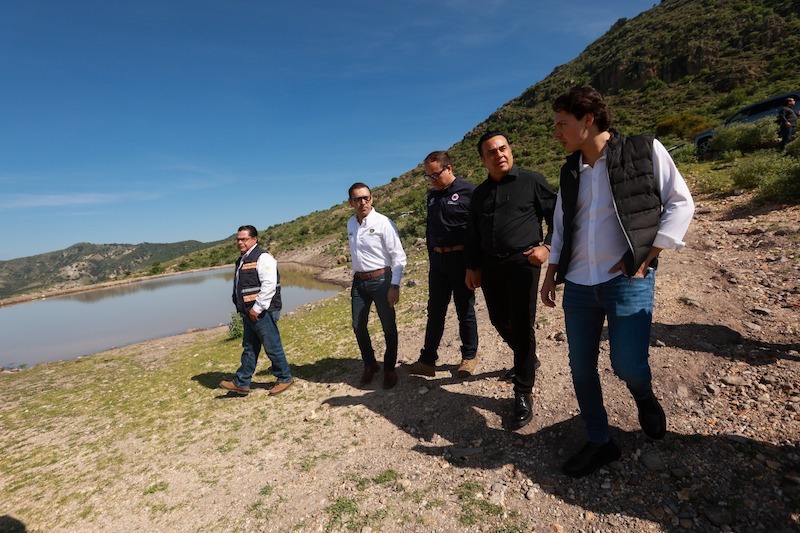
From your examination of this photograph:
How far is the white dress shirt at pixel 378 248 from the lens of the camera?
4.34 meters

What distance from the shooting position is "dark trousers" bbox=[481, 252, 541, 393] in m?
2.93

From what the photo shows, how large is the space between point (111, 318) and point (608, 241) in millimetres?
19287

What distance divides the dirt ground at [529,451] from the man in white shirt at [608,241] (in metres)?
0.34

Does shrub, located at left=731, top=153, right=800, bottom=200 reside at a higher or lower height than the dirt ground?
higher

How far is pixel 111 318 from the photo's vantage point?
51.2 feet

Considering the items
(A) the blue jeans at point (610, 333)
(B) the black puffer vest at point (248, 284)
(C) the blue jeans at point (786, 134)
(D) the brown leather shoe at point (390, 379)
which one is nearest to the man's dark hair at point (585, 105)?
(A) the blue jeans at point (610, 333)

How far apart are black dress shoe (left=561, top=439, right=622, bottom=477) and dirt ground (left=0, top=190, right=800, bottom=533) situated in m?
0.06

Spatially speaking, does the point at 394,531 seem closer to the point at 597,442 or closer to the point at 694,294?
the point at 597,442

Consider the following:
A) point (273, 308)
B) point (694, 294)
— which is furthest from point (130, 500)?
point (694, 294)

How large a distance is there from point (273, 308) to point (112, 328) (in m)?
12.9

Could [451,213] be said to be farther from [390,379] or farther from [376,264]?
[390,379]

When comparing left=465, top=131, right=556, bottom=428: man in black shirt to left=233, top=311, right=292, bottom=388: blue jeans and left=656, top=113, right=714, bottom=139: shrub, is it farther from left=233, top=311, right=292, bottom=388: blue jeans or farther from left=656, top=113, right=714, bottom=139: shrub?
left=656, top=113, right=714, bottom=139: shrub

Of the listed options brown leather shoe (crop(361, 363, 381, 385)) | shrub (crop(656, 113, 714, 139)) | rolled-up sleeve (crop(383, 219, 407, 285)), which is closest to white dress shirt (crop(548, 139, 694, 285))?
rolled-up sleeve (crop(383, 219, 407, 285))

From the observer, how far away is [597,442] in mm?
2426
